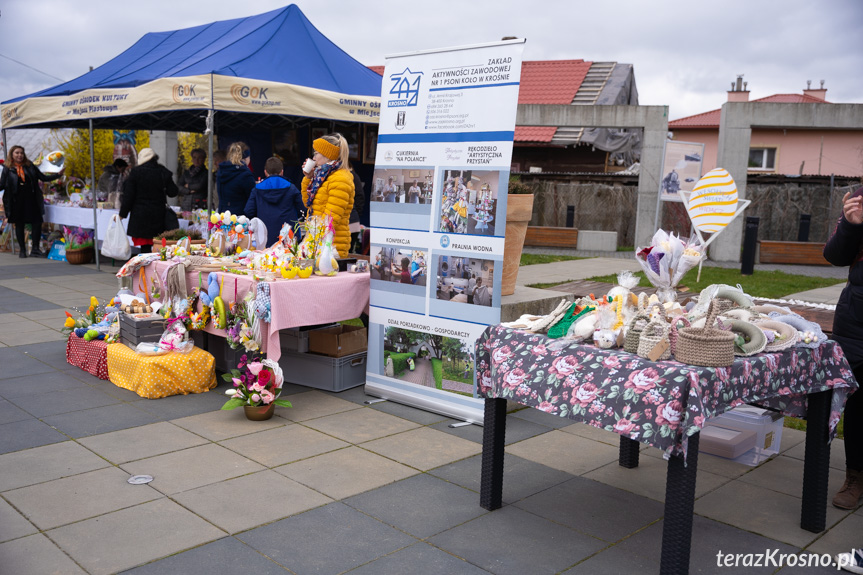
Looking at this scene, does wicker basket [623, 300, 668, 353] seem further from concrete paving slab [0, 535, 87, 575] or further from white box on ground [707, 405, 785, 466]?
concrete paving slab [0, 535, 87, 575]

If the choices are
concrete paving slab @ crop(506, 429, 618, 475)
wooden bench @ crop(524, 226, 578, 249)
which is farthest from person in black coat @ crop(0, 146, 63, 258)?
concrete paving slab @ crop(506, 429, 618, 475)

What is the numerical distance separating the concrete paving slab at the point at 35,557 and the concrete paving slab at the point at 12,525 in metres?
0.05

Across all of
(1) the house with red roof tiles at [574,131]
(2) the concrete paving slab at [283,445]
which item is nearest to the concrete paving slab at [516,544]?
(2) the concrete paving slab at [283,445]

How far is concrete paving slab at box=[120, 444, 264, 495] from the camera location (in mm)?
3639

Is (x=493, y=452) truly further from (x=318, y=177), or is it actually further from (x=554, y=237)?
(x=554, y=237)

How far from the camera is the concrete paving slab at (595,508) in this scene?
330 centimetres

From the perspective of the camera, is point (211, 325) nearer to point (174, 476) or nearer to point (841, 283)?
point (174, 476)

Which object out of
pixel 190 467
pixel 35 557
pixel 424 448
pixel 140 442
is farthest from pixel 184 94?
pixel 35 557

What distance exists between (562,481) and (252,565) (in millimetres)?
1757

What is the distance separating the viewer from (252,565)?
2.85 m

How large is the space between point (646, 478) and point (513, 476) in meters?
0.75

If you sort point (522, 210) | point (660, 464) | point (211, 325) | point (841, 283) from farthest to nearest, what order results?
point (841, 283), point (522, 210), point (211, 325), point (660, 464)

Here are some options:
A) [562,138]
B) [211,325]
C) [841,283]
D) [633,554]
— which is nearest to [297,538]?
[633,554]

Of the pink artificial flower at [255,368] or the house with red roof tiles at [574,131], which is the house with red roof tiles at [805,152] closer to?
the house with red roof tiles at [574,131]
